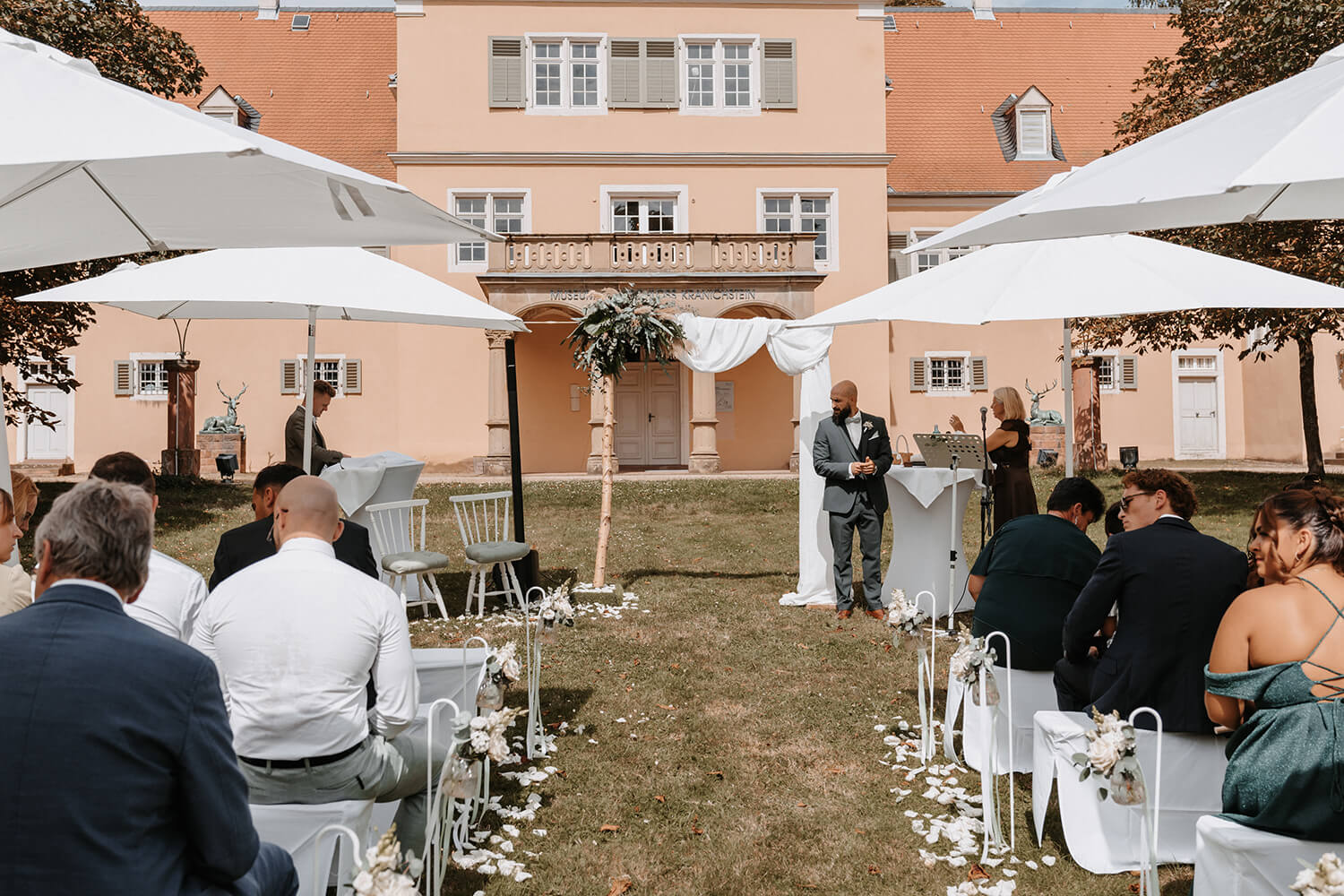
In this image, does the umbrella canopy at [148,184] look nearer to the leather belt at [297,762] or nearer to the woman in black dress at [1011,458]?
the leather belt at [297,762]

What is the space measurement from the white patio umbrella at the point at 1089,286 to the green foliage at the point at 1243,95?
7.14 metres

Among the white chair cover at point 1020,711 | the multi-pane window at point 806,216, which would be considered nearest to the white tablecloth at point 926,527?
the white chair cover at point 1020,711

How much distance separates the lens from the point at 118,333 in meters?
23.0

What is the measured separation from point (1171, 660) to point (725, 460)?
65.9 feet

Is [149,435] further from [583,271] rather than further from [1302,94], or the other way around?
[1302,94]

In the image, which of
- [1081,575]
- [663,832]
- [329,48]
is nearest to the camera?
[663,832]

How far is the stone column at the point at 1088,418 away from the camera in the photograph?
20672 mm

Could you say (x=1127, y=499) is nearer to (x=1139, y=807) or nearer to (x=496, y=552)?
(x=1139, y=807)

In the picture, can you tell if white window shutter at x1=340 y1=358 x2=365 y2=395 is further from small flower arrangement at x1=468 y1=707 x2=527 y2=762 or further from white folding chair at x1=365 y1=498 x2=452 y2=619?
small flower arrangement at x1=468 y1=707 x2=527 y2=762

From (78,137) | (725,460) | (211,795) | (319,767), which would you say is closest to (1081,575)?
(319,767)

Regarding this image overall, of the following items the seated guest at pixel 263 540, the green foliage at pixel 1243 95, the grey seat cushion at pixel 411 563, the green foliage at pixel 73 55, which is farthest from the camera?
the green foliage at pixel 73 55

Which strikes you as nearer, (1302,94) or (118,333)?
(1302,94)

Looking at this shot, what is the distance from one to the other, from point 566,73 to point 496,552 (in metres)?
17.4

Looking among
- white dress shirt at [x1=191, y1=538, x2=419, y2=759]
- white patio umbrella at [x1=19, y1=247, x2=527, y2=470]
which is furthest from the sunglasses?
white patio umbrella at [x1=19, y1=247, x2=527, y2=470]
